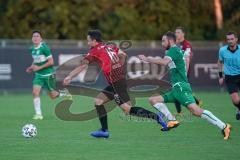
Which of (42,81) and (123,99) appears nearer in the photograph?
(123,99)

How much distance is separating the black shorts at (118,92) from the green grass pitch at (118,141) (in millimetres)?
719

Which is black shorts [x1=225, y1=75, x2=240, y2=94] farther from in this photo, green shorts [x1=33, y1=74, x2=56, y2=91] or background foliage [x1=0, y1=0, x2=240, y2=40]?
background foliage [x1=0, y1=0, x2=240, y2=40]

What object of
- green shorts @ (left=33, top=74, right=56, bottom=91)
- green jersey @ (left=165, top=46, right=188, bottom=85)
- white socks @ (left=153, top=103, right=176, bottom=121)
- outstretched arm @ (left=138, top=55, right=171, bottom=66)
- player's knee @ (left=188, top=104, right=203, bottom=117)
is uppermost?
outstretched arm @ (left=138, top=55, right=171, bottom=66)

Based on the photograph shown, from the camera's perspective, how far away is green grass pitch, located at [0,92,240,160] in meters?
11.5

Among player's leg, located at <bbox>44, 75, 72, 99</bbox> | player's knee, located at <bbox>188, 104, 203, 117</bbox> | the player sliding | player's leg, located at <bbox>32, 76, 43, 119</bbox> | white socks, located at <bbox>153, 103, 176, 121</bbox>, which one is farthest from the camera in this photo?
player's leg, located at <bbox>44, 75, 72, 99</bbox>

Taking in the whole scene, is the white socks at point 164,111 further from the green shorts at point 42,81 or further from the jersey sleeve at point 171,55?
the green shorts at point 42,81

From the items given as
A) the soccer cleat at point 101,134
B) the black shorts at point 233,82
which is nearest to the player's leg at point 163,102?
the soccer cleat at point 101,134

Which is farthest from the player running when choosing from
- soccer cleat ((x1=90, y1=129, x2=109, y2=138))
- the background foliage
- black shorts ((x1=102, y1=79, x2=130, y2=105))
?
the background foliage

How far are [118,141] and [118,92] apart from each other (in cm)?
98

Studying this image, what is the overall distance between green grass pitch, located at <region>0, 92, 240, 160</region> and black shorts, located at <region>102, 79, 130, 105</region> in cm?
72

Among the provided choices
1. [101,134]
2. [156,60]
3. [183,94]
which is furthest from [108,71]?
[183,94]

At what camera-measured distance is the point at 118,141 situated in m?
13.3

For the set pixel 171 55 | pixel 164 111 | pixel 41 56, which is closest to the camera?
pixel 171 55

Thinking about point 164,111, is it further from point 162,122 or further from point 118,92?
point 118,92
